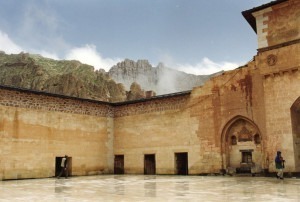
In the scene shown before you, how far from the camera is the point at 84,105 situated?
22188 mm

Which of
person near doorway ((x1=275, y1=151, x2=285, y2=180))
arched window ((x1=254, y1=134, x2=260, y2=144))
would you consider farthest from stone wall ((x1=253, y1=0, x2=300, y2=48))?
person near doorway ((x1=275, y1=151, x2=285, y2=180))

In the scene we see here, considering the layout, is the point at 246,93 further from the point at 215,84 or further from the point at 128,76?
the point at 128,76

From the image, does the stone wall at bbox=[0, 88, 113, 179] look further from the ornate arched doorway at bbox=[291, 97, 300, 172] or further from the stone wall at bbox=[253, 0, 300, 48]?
the ornate arched doorway at bbox=[291, 97, 300, 172]

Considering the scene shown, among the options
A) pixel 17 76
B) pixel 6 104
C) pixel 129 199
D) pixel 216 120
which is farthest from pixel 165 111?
pixel 17 76

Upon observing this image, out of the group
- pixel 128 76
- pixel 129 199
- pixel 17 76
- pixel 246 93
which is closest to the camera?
pixel 129 199

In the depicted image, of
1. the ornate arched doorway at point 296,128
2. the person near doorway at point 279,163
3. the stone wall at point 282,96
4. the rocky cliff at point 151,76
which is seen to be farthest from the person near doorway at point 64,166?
the rocky cliff at point 151,76

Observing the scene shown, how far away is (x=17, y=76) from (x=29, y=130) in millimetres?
52205

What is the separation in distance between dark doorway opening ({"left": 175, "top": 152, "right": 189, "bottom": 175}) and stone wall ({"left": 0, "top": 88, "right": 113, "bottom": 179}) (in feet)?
16.4

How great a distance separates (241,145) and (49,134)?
1088 centimetres

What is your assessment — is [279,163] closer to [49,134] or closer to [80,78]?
[49,134]

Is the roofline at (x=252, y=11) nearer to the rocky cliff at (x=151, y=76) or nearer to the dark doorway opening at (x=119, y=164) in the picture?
the dark doorway opening at (x=119, y=164)

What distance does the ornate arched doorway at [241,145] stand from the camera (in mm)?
17969

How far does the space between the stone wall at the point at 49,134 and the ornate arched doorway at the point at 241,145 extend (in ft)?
27.5

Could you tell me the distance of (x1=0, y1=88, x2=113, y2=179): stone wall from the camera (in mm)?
18234
